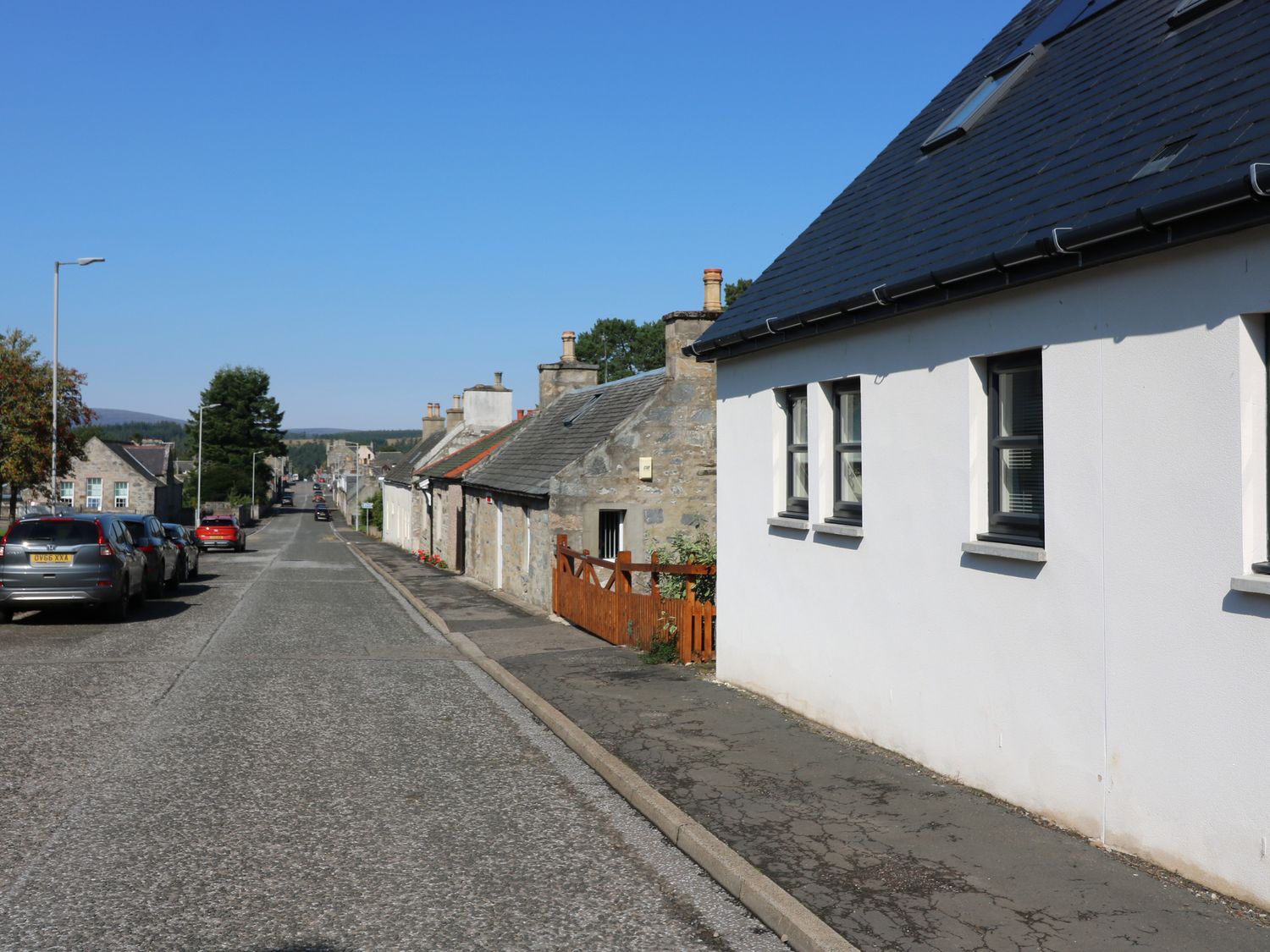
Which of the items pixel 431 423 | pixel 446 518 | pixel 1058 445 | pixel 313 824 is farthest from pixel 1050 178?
pixel 431 423

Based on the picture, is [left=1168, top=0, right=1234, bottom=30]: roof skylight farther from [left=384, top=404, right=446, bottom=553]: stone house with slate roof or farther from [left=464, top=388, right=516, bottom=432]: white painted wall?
[left=464, top=388, right=516, bottom=432]: white painted wall

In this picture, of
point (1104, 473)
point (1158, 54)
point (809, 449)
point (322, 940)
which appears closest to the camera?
point (322, 940)

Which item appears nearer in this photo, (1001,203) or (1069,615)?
(1069,615)

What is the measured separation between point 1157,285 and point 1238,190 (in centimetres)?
82

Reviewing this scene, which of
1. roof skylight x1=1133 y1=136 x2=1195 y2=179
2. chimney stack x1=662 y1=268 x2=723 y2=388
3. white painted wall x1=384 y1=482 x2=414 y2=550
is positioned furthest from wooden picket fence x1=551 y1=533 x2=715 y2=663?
white painted wall x1=384 y1=482 x2=414 y2=550

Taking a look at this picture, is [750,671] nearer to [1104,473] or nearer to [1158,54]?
[1104,473]

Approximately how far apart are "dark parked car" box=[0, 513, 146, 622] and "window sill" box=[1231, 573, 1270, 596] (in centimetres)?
1637

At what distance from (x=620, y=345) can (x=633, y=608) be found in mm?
72413

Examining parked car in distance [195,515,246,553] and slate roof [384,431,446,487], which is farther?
slate roof [384,431,446,487]

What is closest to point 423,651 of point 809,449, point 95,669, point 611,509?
point 95,669

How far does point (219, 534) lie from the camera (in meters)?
44.3

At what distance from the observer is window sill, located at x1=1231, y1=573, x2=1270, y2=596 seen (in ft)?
16.0

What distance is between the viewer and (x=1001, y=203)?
755 cm

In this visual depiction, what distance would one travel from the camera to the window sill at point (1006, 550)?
6.48m
